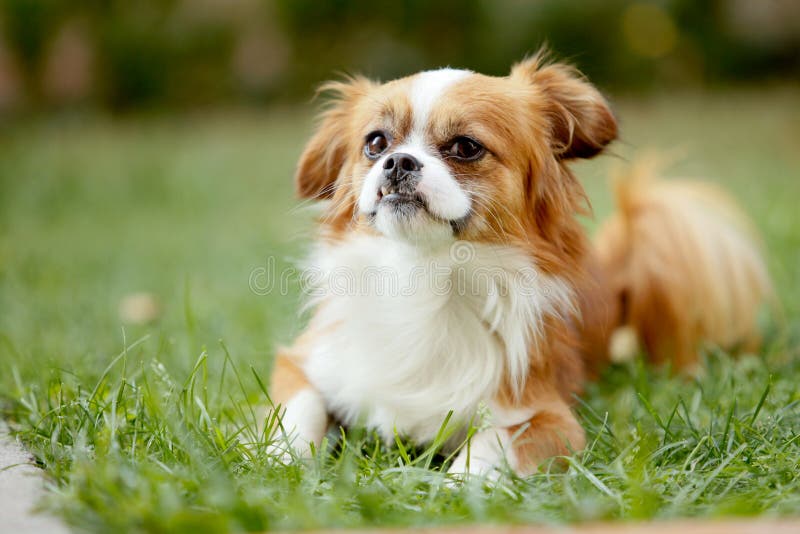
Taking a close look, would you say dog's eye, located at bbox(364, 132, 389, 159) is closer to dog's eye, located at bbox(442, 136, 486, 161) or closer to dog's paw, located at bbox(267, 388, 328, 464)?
dog's eye, located at bbox(442, 136, 486, 161)

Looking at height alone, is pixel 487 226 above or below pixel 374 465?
above

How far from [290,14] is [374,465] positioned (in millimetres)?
9933

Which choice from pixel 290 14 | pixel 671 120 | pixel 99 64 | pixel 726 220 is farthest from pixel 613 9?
pixel 726 220

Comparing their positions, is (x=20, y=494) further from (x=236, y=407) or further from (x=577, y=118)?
(x=577, y=118)

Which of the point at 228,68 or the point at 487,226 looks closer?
the point at 487,226

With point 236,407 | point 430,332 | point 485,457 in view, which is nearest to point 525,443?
point 485,457

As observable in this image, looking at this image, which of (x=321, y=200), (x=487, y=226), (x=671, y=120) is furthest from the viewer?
(x=671, y=120)

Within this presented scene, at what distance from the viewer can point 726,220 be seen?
3.80m

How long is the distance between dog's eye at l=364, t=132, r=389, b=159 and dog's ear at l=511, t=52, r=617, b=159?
55cm

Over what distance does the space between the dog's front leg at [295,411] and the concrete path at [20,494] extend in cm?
60

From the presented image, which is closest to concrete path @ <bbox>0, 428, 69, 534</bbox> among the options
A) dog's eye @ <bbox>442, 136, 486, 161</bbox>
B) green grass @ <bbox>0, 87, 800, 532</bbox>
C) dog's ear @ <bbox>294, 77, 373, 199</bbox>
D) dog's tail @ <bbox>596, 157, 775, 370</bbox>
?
green grass @ <bbox>0, 87, 800, 532</bbox>

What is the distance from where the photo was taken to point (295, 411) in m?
2.50

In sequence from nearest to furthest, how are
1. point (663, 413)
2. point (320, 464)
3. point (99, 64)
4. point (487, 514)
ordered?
point (487, 514) → point (320, 464) → point (663, 413) → point (99, 64)

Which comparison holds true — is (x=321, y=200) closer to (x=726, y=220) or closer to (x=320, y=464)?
(x=320, y=464)
